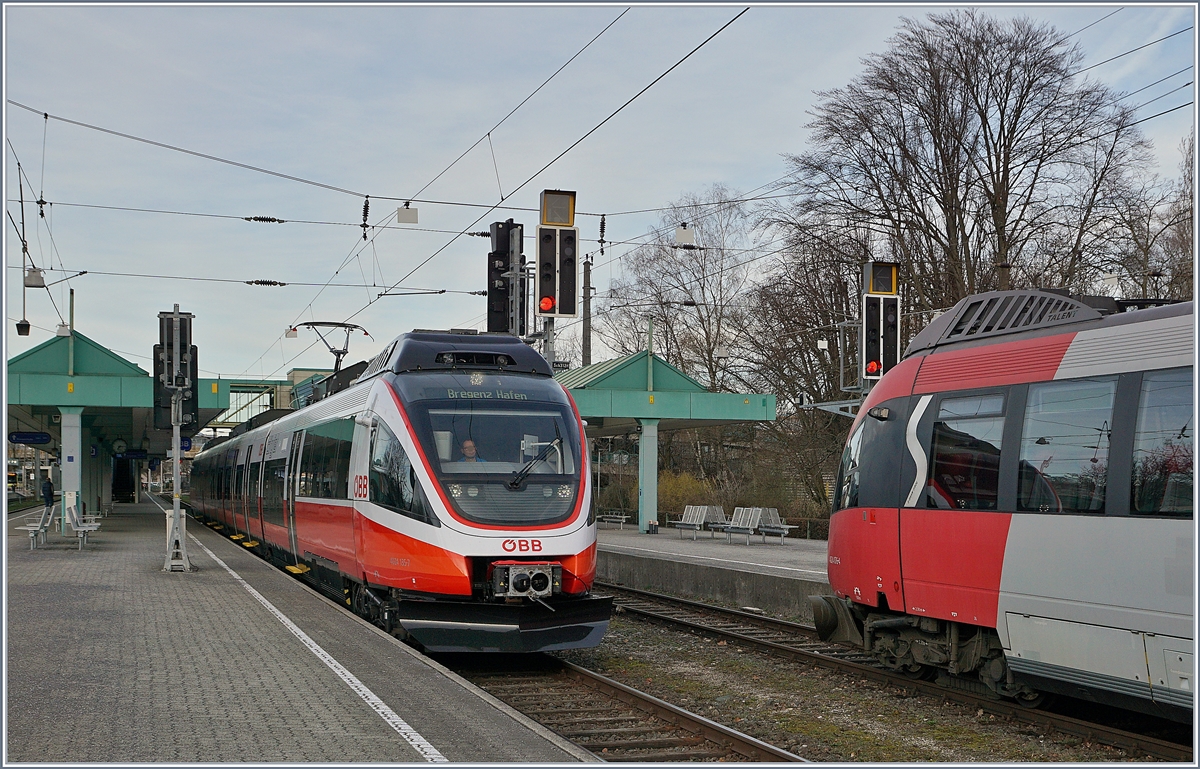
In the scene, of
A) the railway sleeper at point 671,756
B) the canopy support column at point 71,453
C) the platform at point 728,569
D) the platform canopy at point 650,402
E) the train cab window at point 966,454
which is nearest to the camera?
the railway sleeper at point 671,756

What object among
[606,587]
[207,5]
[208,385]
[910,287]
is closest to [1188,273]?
[910,287]

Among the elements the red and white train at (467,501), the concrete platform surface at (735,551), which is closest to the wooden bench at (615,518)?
the concrete platform surface at (735,551)

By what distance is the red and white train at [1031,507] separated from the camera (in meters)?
7.53

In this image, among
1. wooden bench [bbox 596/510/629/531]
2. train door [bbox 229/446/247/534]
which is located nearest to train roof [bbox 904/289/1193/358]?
train door [bbox 229/446/247/534]

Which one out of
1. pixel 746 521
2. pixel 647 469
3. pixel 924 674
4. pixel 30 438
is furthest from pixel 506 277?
pixel 30 438

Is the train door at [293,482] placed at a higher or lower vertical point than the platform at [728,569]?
higher

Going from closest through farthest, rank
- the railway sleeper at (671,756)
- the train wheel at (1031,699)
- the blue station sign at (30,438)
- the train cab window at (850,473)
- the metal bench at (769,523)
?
the railway sleeper at (671,756) → the train wheel at (1031,699) → the train cab window at (850,473) → the metal bench at (769,523) → the blue station sign at (30,438)

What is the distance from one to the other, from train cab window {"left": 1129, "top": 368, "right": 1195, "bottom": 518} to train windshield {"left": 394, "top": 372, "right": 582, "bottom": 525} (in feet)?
18.2

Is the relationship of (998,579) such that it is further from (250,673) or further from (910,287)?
(910,287)

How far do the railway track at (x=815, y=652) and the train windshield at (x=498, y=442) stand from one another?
3.42m

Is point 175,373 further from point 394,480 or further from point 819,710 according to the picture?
point 819,710

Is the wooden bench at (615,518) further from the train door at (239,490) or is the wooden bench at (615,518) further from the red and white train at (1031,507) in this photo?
the red and white train at (1031,507)

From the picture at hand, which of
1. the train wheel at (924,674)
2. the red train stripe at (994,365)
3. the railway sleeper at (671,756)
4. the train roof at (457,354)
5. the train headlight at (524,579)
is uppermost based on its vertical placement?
the train roof at (457,354)

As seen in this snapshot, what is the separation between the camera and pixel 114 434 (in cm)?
5609
